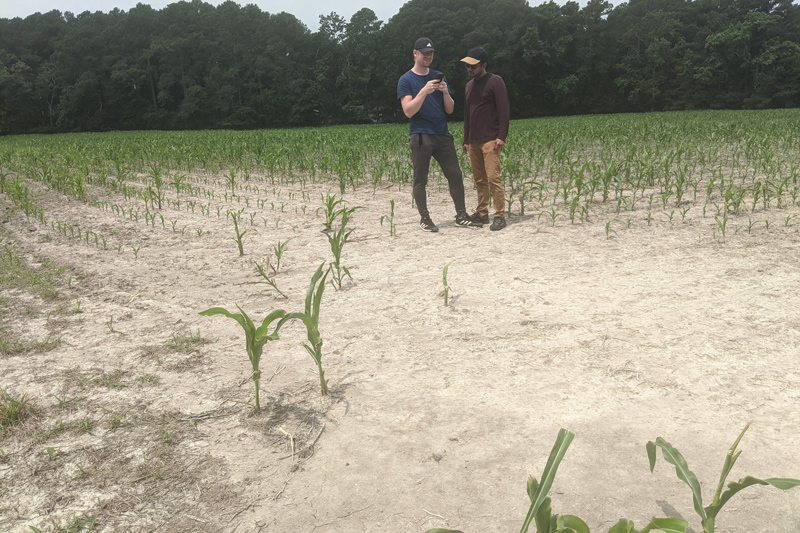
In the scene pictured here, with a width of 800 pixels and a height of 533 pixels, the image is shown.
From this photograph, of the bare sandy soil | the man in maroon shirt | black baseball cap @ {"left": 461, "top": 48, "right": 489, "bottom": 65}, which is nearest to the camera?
the bare sandy soil

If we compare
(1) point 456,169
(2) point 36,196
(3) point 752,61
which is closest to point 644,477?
(1) point 456,169

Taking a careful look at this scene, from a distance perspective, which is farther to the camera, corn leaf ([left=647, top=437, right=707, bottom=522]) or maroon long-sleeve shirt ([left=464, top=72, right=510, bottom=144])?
maroon long-sleeve shirt ([left=464, top=72, right=510, bottom=144])

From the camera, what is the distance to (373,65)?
58312 millimetres

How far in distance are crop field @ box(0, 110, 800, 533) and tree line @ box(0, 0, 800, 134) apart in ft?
172

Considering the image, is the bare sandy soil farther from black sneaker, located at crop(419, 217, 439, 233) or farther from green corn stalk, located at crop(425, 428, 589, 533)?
black sneaker, located at crop(419, 217, 439, 233)

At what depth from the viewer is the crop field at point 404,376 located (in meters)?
2.17

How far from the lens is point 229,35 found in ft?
203

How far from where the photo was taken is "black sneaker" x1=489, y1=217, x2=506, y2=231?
21.2 feet

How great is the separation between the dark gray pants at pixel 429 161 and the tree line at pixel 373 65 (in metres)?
51.1

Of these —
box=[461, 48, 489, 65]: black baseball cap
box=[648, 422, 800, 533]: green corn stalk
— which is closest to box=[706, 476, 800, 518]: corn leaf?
box=[648, 422, 800, 533]: green corn stalk

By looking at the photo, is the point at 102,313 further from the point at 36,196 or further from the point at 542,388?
the point at 36,196

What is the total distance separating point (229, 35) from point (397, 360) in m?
66.8

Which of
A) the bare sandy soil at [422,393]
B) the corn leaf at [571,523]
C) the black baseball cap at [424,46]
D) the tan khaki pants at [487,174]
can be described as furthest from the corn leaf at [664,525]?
the black baseball cap at [424,46]

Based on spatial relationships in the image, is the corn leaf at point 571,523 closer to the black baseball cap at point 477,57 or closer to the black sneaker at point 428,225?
the black sneaker at point 428,225
